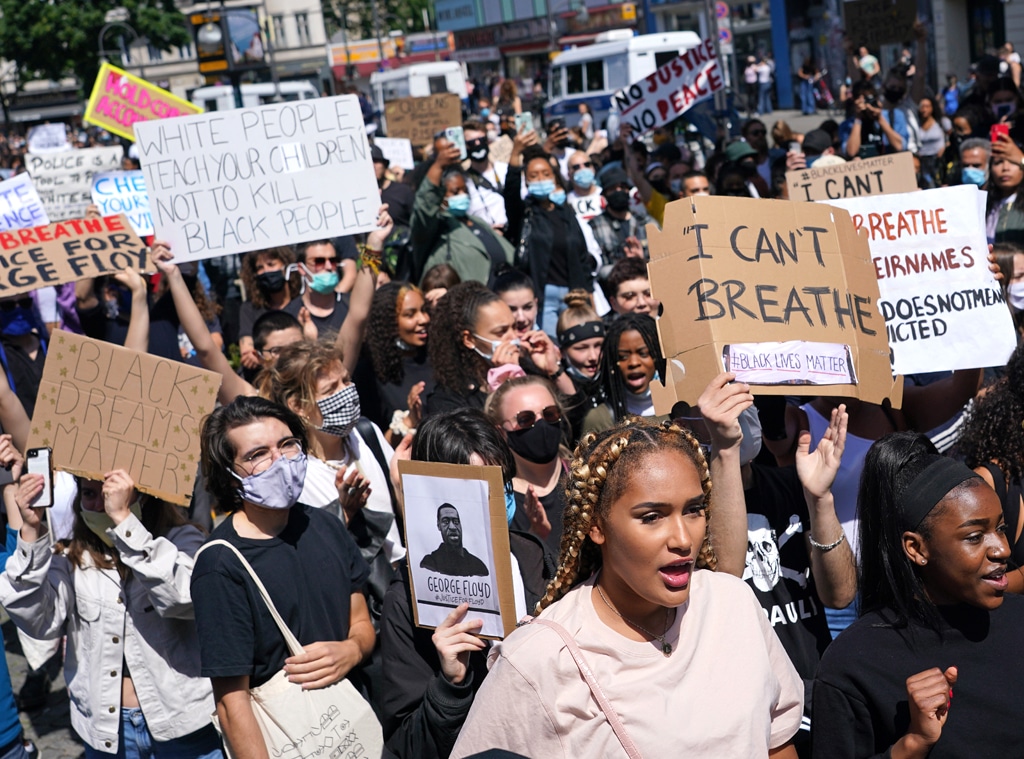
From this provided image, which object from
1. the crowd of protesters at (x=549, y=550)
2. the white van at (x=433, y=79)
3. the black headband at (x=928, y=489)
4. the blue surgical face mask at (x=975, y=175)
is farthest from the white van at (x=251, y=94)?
the black headband at (x=928, y=489)

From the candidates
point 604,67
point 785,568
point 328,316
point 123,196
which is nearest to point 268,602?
point 785,568

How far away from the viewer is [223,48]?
19469 millimetres

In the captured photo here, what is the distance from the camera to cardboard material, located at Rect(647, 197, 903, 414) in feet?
11.2

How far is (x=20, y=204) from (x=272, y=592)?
18.6ft

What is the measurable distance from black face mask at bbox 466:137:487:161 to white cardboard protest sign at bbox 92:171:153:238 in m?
3.07

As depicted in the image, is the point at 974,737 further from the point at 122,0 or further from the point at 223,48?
the point at 122,0

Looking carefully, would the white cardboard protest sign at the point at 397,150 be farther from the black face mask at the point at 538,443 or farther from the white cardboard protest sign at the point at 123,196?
the black face mask at the point at 538,443

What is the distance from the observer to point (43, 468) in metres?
3.99

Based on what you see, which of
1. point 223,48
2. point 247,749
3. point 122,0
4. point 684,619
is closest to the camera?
point 684,619

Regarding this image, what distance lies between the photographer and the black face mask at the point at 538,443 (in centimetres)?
410

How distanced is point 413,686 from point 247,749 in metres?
0.61

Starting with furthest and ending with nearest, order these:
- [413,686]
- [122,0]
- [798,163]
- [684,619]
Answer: [122,0] < [798,163] < [413,686] < [684,619]

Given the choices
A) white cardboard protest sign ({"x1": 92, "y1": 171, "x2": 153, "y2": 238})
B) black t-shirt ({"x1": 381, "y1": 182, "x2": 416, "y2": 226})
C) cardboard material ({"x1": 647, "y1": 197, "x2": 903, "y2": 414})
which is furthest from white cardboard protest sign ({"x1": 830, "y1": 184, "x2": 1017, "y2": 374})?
white cardboard protest sign ({"x1": 92, "y1": 171, "x2": 153, "y2": 238})

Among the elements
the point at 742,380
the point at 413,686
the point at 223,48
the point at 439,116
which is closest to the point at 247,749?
the point at 413,686
